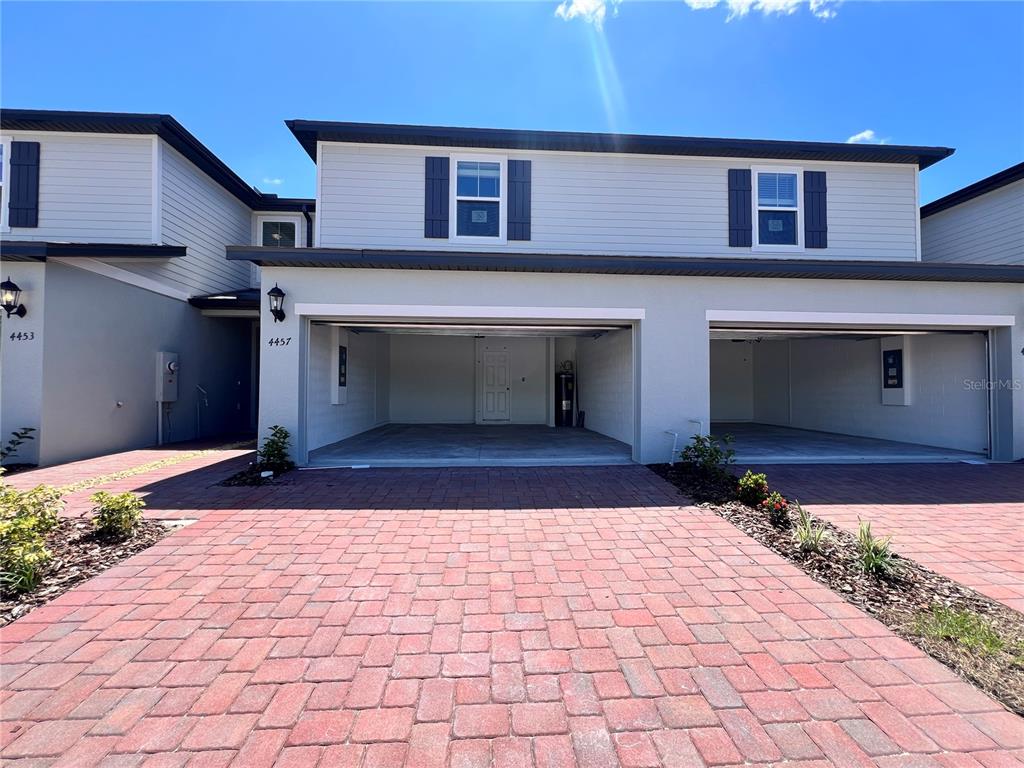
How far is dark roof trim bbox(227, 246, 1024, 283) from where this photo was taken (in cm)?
645

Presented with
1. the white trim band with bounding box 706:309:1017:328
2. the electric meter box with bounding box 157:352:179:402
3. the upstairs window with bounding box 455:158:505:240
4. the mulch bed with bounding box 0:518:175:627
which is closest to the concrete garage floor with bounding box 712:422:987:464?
the white trim band with bounding box 706:309:1017:328

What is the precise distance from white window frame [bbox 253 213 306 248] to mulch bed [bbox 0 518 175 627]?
10.3 meters

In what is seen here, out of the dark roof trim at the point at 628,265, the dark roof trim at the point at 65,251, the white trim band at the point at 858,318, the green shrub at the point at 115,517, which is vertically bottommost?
the green shrub at the point at 115,517

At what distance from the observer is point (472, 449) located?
8375mm

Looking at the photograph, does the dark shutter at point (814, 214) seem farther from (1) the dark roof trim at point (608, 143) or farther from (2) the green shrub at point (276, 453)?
(2) the green shrub at point (276, 453)

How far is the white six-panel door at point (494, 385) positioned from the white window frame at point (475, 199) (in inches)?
207

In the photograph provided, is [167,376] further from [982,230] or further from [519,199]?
[982,230]

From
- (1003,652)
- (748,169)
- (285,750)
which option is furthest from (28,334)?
(748,169)

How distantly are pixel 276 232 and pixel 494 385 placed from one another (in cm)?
777

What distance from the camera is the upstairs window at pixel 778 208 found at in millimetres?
8625

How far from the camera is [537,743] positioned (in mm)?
1864

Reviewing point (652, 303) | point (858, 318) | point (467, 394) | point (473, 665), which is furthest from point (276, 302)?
point (858, 318)

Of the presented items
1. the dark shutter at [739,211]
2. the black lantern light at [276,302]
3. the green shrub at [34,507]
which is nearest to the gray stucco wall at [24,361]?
the black lantern light at [276,302]

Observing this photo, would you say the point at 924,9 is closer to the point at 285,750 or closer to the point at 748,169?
the point at 748,169
